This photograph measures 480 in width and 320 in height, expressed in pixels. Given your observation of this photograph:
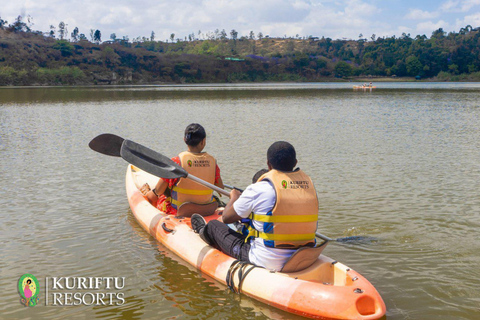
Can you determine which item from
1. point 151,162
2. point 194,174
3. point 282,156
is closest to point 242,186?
point 151,162

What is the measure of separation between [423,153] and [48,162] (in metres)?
11.8

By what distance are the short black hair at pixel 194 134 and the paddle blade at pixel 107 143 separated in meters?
1.88

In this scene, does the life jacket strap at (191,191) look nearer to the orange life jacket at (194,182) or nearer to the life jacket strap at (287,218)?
the orange life jacket at (194,182)

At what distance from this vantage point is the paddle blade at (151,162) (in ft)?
22.4

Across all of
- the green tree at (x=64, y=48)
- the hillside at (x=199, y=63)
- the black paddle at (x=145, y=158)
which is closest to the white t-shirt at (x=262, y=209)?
the black paddle at (x=145, y=158)

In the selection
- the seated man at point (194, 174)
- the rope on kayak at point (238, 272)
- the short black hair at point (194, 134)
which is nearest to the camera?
the rope on kayak at point (238, 272)

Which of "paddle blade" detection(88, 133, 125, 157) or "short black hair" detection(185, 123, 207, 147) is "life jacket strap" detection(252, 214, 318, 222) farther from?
"paddle blade" detection(88, 133, 125, 157)

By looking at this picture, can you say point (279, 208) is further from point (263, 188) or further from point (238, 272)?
point (238, 272)

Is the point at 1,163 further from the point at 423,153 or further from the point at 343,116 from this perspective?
the point at 343,116

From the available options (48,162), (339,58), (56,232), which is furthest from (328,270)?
(339,58)

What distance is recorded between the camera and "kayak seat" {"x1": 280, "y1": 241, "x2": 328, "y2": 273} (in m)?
5.16

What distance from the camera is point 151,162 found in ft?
24.3

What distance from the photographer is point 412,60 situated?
152 m

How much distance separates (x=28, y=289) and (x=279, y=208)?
348cm
